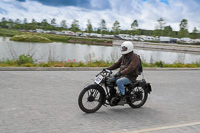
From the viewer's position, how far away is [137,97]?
6000 millimetres

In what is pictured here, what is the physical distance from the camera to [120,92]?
17.9ft

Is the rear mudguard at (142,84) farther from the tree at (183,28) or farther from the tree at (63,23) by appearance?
the tree at (63,23)

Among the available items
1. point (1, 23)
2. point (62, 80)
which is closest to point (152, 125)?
point (62, 80)

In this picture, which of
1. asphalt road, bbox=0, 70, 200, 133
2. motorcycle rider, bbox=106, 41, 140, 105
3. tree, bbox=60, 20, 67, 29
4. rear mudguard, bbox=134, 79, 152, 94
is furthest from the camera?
tree, bbox=60, 20, 67, 29

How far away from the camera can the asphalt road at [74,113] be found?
4.43 m

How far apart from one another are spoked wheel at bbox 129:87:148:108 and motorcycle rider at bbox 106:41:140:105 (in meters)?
0.41

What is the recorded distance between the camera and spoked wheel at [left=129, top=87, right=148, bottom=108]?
5.89m

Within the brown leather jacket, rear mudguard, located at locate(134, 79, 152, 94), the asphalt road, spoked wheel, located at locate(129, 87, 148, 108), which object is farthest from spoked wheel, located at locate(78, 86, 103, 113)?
rear mudguard, located at locate(134, 79, 152, 94)

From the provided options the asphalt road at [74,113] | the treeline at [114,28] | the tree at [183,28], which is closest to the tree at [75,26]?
the treeline at [114,28]

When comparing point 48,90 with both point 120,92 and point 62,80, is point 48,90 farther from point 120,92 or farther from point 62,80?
point 120,92

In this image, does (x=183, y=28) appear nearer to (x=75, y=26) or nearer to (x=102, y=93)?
(x=75, y=26)

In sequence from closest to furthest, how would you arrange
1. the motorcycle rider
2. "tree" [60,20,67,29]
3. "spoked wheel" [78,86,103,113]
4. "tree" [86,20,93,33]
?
"spoked wheel" [78,86,103,113] → the motorcycle rider → "tree" [86,20,93,33] → "tree" [60,20,67,29]

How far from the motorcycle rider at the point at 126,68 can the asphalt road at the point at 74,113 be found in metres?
0.73

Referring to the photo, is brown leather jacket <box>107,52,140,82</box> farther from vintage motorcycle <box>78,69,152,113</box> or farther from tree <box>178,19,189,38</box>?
tree <box>178,19,189,38</box>
